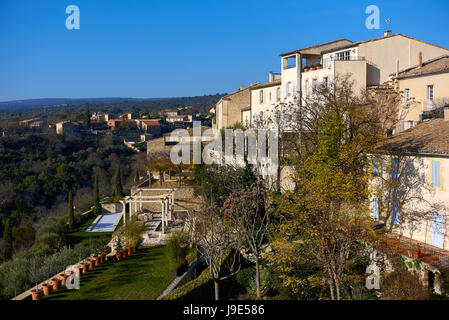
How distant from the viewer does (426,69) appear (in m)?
23.3

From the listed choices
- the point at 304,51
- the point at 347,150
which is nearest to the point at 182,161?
the point at 304,51

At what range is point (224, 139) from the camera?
32.0 meters

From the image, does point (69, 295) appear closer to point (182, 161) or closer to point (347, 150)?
point (347, 150)

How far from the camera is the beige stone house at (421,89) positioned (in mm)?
22047

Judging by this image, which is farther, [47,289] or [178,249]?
[178,249]

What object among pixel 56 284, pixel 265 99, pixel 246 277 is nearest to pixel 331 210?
pixel 246 277

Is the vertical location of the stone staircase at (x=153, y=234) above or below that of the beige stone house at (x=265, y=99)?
below

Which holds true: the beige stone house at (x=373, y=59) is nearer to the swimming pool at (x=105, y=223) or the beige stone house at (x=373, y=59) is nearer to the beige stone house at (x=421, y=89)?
the beige stone house at (x=421, y=89)

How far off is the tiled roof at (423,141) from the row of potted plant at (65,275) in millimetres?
13572

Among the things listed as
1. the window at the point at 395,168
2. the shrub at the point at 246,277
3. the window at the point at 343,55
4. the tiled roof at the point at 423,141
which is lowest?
the shrub at the point at 246,277

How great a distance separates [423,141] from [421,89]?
862 cm

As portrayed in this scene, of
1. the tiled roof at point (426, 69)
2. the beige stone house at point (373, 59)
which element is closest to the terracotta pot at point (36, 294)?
the beige stone house at point (373, 59)

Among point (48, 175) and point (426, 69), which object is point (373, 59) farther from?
point (48, 175)
